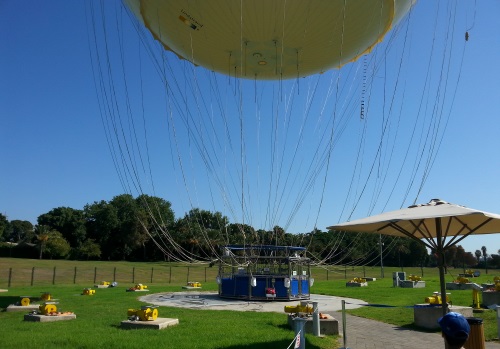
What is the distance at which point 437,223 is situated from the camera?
9.52 m

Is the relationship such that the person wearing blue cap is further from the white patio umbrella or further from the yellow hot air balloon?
the yellow hot air balloon

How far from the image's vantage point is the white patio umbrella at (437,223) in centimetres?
846

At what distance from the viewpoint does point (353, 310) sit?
661 inches

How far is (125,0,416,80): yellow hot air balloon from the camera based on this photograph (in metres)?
11.5

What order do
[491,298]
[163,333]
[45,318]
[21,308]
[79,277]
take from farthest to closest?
[79,277], [491,298], [21,308], [45,318], [163,333]

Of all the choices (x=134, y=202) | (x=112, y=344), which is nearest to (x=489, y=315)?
(x=112, y=344)

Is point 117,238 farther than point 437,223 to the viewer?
Yes

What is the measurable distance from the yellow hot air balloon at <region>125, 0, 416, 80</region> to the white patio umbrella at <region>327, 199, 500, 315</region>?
18.9 feet

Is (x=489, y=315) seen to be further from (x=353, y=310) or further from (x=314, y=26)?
(x=314, y=26)

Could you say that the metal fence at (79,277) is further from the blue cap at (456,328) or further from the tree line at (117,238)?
the blue cap at (456,328)

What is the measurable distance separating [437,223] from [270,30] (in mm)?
7094

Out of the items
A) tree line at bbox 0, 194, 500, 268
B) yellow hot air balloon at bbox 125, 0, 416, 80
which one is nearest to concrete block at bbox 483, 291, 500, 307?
yellow hot air balloon at bbox 125, 0, 416, 80

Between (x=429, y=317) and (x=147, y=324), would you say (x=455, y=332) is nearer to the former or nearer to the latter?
(x=147, y=324)

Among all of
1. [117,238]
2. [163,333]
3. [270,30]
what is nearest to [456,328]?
[163,333]
